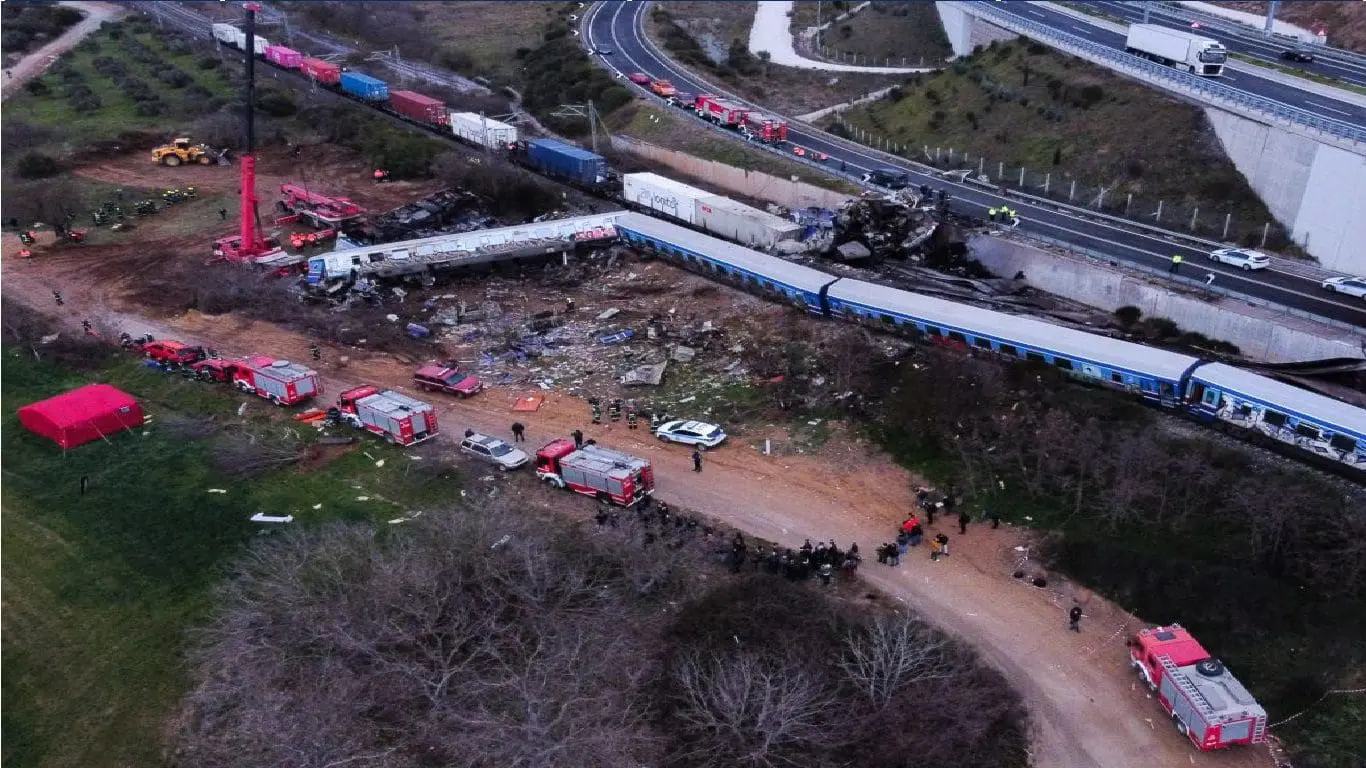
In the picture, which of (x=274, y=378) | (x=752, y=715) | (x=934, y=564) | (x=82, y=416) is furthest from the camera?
(x=274, y=378)

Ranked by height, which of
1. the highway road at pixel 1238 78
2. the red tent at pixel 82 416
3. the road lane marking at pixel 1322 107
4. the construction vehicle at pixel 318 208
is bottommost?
the red tent at pixel 82 416

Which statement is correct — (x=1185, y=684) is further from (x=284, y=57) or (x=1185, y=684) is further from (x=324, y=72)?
(x=284, y=57)

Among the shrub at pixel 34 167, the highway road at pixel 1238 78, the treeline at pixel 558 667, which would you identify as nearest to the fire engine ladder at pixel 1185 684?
the treeline at pixel 558 667

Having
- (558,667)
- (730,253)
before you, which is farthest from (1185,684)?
(730,253)

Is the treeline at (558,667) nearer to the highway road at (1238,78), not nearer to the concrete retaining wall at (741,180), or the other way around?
the concrete retaining wall at (741,180)

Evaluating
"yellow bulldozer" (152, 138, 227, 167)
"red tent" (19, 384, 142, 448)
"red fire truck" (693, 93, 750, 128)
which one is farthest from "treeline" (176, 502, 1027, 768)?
"yellow bulldozer" (152, 138, 227, 167)

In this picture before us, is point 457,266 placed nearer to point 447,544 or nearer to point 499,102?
point 447,544

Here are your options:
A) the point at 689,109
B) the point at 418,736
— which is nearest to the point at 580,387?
the point at 418,736
